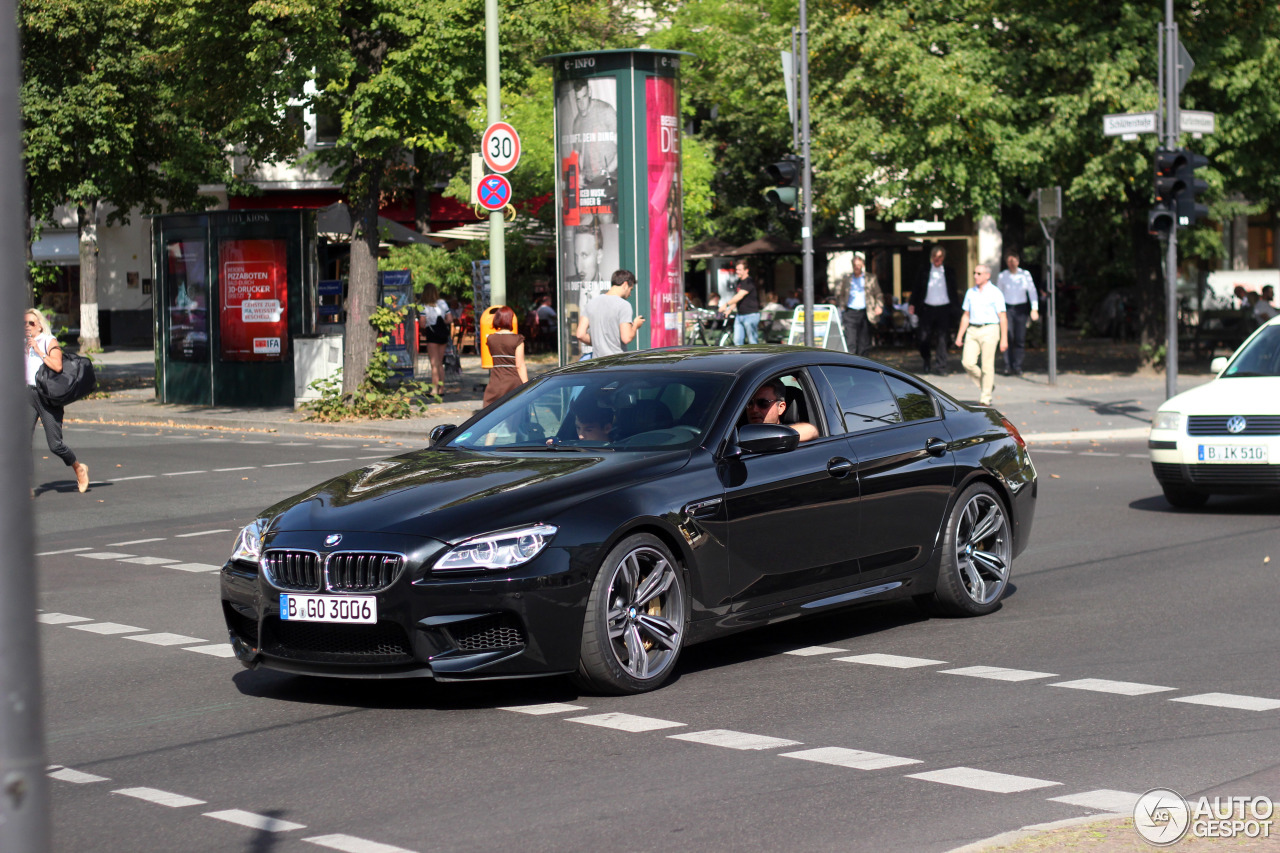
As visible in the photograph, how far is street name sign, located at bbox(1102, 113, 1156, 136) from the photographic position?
21.2 meters

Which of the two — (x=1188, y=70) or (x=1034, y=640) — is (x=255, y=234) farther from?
(x=1034, y=640)

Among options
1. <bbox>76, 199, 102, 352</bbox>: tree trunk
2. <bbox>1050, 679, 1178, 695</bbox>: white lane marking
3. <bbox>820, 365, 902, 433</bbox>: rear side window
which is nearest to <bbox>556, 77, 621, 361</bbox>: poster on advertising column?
<bbox>820, 365, 902, 433</bbox>: rear side window

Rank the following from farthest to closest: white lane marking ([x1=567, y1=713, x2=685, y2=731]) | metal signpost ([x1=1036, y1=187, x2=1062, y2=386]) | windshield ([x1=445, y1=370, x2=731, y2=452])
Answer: metal signpost ([x1=1036, y1=187, x2=1062, y2=386]) → windshield ([x1=445, y1=370, x2=731, y2=452]) → white lane marking ([x1=567, y1=713, x2=685, y2=731])

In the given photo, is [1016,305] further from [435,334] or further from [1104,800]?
[1104,800]

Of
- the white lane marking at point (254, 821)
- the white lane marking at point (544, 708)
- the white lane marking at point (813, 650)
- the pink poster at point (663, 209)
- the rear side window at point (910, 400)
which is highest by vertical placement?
the pink poster at point (663, 209)

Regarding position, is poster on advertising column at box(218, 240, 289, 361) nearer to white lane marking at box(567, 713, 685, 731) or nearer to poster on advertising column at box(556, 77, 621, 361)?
poster on advertising column at box(556, 77, 621, 361)

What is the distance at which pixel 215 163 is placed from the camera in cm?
3262

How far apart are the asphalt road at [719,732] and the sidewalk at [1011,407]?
10.8m

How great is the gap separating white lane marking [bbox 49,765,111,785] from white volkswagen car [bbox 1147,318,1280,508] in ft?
31.0

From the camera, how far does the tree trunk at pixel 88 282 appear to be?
4641 cm

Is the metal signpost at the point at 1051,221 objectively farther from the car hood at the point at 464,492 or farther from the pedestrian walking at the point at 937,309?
the car hood at the point at 464,492

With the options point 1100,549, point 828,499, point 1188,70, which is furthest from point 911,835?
point 1188,70

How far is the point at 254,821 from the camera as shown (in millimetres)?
5254

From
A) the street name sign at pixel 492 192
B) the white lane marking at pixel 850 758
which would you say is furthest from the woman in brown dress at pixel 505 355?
the white lane marking at pixel 850 758
